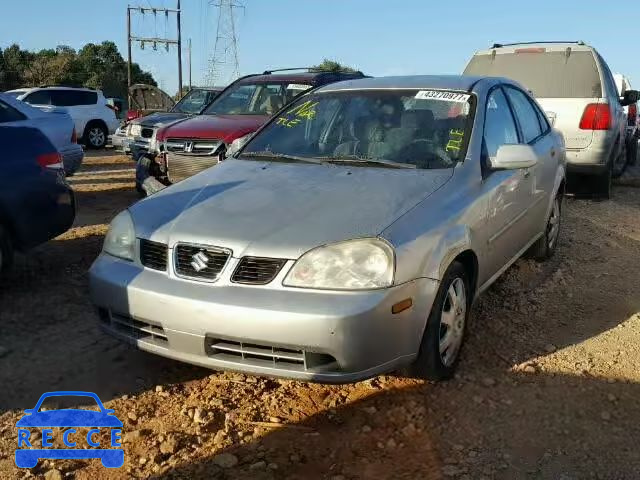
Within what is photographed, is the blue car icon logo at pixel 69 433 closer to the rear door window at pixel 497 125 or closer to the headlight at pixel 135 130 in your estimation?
the rear door window at pixel 497 125

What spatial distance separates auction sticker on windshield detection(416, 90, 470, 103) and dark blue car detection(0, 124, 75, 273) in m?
2.72

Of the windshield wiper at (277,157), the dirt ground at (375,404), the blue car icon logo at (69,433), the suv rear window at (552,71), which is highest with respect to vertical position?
the suv rear window at (552,71)

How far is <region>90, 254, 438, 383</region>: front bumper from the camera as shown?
2.56 m

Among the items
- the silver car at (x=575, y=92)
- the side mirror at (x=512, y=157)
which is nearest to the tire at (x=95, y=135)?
the silver car at (x=575, y=92)

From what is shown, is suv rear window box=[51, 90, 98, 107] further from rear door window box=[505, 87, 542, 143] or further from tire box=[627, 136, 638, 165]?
rear door window box=[505, 87, 542, 143]

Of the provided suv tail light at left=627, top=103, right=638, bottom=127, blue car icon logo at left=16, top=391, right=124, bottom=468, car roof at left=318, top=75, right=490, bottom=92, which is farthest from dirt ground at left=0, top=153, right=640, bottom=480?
suv tail light at left=627, top=103, right=638, bottom=127

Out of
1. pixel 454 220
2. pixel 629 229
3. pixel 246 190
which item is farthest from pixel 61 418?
pixel 629 229

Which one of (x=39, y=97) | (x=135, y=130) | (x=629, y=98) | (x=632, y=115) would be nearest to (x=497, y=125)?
(x=629, y=98)

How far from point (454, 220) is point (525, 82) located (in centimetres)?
566

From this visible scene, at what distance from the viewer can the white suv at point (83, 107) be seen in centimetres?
1543

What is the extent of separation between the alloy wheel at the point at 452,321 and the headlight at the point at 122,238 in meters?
1.54

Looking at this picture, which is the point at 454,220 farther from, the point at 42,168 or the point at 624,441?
the point at 42,168

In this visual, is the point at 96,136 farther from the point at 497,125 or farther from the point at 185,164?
the point at 497,125

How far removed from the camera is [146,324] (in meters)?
2.93
